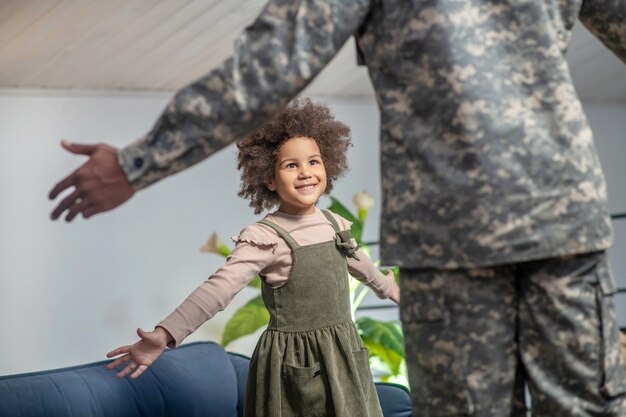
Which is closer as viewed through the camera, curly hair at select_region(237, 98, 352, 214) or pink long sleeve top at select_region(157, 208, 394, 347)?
pink long sleeve top at select_region(157, 208, 394, 347)

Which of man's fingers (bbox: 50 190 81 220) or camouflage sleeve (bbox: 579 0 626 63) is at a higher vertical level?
camouflage sleeve (bbox: 579 0 626 63)

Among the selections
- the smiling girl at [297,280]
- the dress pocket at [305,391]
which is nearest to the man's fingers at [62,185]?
the smiling girl at [297,280]

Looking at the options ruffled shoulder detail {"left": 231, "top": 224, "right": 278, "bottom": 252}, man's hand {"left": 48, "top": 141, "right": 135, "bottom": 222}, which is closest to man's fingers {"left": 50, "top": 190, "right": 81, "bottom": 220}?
man's hand {"left": 48, "top": 141, "right": 135, "bottom": 222}

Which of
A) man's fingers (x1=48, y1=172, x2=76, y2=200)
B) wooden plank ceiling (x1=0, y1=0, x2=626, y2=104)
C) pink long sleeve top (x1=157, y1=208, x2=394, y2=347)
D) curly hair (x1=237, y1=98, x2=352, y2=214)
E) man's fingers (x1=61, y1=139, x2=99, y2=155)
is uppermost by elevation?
wooden plank ceiling (x1=0, y1=0, x2=626, y2=104)

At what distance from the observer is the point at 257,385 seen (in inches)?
105

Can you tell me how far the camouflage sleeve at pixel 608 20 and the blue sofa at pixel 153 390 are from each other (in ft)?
6.09

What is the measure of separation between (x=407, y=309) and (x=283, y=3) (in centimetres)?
49

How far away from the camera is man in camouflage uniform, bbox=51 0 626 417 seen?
1.50 metres

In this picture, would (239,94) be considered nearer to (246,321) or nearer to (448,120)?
(448,120)

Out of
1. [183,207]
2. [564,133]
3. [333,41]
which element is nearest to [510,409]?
[564,133]

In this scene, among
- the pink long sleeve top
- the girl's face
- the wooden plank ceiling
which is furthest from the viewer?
the wooden plank ceiling

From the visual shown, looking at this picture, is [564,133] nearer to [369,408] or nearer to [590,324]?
[590,324]

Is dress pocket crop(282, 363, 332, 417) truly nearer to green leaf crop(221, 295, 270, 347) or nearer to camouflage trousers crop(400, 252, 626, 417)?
camouflage trousers crop(400, 252, 626, 417)

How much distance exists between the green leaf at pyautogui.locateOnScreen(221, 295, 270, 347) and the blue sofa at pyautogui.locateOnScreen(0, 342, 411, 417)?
0.94 meters
